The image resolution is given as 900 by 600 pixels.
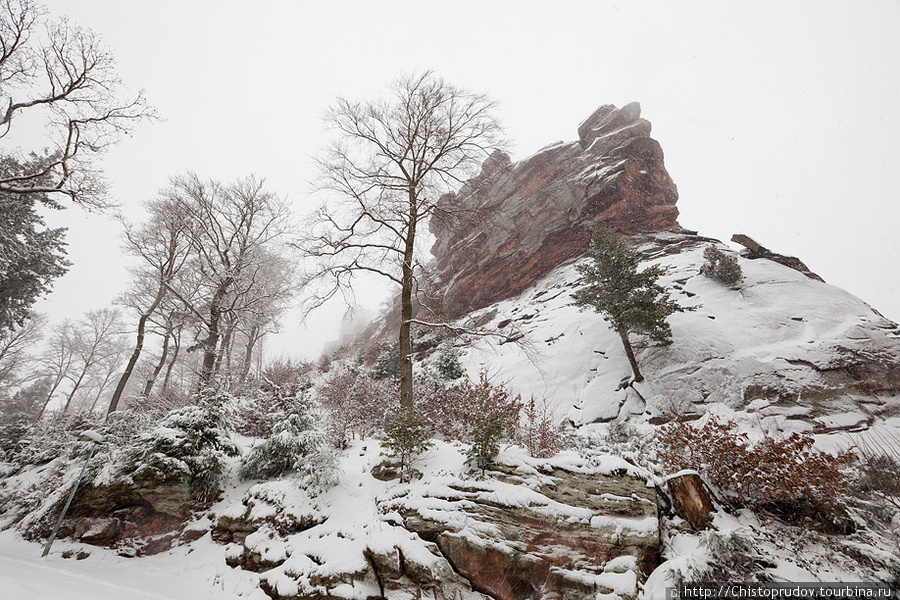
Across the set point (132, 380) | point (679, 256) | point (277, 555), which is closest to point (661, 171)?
point (679, 256)

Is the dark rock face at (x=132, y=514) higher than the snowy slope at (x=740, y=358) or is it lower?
lower

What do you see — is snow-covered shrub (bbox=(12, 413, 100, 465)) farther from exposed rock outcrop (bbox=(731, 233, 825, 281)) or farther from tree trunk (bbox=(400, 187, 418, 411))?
exposed rock outcrop (bbox=(731, 233, 825, 281))

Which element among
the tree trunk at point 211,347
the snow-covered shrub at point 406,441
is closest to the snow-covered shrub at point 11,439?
the tree trunk at point 211,347

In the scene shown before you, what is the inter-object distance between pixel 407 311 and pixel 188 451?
17.8ft

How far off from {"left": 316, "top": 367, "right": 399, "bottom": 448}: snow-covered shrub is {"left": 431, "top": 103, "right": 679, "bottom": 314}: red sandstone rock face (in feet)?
39.1

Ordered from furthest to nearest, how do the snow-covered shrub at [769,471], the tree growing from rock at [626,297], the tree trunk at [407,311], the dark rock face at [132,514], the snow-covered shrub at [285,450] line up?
1. the tree growing from rock at [626,297]
2. the tree trunk at [407,311]
3. the snow-covered shrub at [285,450]
4. the dark rock face at [132,514]
5. the snow-covered shrub at [769,471]

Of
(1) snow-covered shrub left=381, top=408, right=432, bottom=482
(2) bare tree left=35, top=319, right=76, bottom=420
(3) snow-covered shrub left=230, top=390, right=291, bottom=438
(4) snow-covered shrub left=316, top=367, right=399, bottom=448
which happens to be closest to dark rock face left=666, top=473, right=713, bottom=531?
(1) snow-covered shrub left=381, top=408, right=432, bottom=482

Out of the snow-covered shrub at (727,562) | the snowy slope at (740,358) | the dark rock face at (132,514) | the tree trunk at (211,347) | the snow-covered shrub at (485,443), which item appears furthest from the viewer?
the tree trunk at (211,347)

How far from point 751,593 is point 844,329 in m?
13.1

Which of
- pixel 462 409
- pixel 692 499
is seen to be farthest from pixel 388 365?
pixel 692 499

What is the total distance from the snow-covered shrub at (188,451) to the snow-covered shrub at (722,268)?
19.2 meters

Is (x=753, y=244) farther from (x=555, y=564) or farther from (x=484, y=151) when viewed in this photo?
(x=555, y=564)

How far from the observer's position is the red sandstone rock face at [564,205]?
2191 centimetres

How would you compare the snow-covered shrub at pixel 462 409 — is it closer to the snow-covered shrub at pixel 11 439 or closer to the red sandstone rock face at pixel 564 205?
the red sandstone rock face at pixel 564 205
